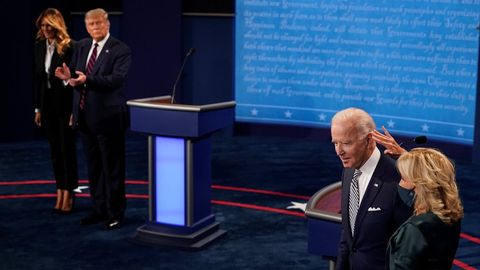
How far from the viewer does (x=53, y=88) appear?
288 inches

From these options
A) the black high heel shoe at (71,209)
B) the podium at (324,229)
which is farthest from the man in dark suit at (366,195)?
the black high heel shoe at (71,209)

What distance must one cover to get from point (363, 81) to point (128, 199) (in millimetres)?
4006

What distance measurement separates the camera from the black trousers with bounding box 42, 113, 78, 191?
7.41 metres

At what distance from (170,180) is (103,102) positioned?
859mm

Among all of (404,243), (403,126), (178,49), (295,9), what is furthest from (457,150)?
(404,243)

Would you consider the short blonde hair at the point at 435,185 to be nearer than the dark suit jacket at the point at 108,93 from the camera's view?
Yes

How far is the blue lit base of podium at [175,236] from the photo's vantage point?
6.66 metres

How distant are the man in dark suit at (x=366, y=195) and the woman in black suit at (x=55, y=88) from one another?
416cm

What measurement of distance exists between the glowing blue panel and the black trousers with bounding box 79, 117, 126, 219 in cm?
46

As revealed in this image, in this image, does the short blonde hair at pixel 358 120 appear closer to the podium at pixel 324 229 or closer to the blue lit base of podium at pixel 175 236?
the podium at pixel 324 229

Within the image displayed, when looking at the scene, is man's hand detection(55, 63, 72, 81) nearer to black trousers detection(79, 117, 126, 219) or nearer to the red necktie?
the red necktie

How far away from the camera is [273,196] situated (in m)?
8.40

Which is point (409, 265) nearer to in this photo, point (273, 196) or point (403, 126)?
point (273, 196)

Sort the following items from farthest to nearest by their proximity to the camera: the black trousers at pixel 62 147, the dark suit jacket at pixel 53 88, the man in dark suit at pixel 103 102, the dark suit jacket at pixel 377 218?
the black trousers at pixel 62 147 → the dark suit jacket at pixel 53 88 → the man in dark suit at pixel 103 102 → the dark suit jacket at pixel 377 218
